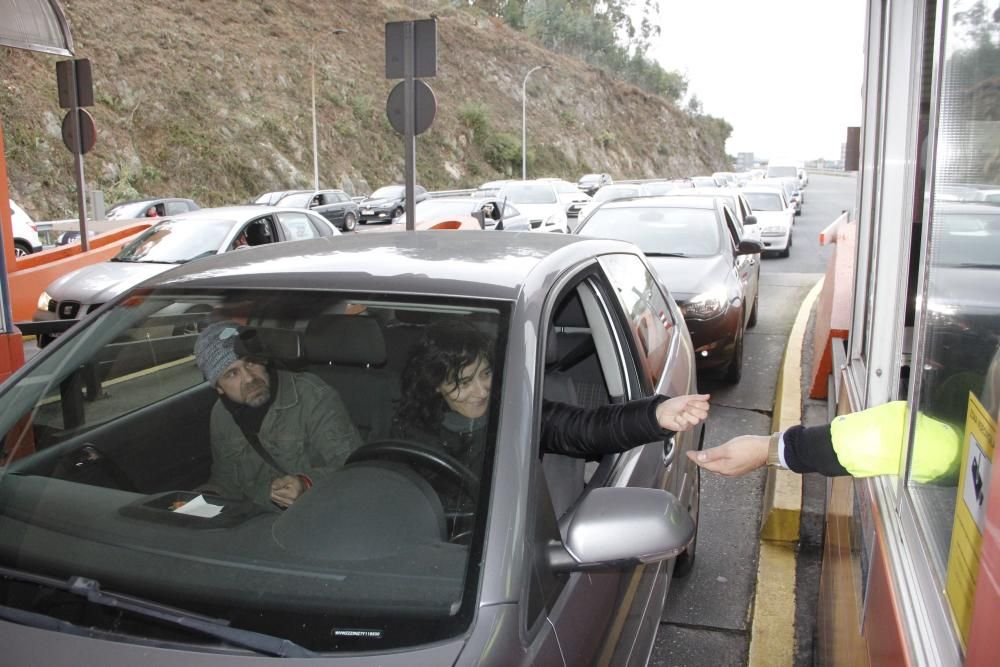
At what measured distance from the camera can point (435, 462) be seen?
205 centimetres

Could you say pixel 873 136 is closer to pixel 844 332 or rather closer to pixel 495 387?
pixel 844 332

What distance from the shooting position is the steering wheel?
6.31ft

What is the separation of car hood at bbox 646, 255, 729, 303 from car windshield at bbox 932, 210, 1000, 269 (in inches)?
207

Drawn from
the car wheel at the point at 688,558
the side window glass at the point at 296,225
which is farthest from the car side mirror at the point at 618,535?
the side window glass at the point at 296,225

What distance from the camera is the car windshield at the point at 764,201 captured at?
20.4 metres

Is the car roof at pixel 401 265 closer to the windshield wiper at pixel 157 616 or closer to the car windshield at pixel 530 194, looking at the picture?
the windshield wiper at pixel 157 616

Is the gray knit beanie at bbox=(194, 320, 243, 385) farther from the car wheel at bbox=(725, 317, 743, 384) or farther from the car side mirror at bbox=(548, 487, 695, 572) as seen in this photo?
the car wheel at bbox=(725, 317, 743, 384)

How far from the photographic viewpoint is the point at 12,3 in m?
6.74

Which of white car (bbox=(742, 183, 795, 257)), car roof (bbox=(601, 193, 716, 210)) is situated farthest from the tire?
white car (bbox=(742, 183, 795, 257))

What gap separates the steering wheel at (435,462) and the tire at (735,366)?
5.63 m

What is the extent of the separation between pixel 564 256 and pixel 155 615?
1601 mm

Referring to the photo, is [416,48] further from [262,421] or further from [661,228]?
[262,421]

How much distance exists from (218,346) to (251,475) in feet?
1.30

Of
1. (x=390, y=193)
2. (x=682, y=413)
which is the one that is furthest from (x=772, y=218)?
(x=682, y=413)
